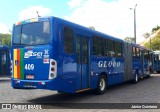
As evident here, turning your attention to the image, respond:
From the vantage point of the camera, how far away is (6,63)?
22594mm

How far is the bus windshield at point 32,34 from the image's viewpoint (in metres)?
11.0

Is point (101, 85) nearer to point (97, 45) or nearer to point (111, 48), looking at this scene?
point (97, 45)

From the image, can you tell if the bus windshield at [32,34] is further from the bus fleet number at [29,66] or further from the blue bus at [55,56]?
the bus fleet number at [29,66]

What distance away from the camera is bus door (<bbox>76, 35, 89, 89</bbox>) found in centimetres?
1216

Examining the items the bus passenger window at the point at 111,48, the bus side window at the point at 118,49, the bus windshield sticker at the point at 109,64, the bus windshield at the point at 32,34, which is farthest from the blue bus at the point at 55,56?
the bus side window at the point at 118,49

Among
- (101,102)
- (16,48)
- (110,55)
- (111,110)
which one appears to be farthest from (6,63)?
(111,110)

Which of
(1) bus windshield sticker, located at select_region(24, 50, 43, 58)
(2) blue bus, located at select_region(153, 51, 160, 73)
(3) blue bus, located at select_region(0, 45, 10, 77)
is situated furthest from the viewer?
(2) blue bus, located at select_region(153, 51, 160, 73)

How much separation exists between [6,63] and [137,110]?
14629 millimetres

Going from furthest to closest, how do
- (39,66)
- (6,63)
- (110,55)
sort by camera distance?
1. (6,63)
2. (110,55)
3. (39,66)

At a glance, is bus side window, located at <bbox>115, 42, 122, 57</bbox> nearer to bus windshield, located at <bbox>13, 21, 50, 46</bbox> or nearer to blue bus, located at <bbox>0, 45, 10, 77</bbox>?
bus windshield, located at <bbox>13, 21, 50, 46</bbox>

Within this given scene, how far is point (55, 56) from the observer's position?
10586 millimetres

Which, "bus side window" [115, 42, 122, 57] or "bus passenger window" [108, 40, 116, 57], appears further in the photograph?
"bus side window" [115, 42, 122, 57]

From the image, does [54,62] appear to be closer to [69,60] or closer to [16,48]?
[69,60]

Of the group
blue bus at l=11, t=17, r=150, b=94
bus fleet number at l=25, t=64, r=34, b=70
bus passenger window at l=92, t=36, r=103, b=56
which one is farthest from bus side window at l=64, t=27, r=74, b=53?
bus passenger window at l=92, t=36, r=103, b=56
